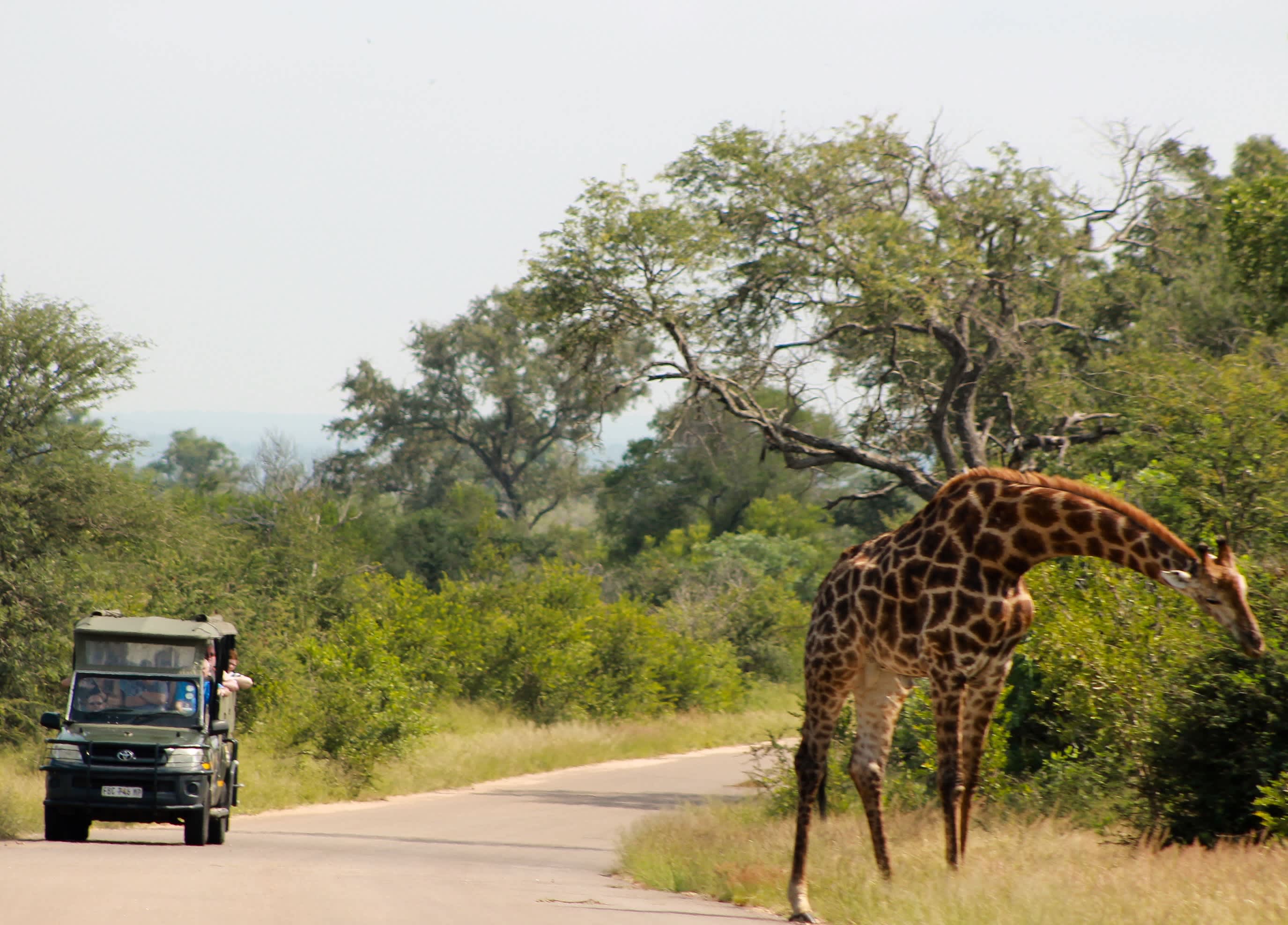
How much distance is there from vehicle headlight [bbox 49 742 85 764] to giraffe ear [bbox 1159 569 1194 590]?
11652 millimetres

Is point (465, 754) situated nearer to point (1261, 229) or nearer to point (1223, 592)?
point (1261, 229)

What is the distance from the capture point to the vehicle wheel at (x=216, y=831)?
680 inches

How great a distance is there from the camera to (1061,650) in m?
14.5

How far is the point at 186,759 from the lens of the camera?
16.7 meters

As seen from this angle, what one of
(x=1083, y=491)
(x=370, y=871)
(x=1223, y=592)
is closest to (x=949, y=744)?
(x=1083, y=491)

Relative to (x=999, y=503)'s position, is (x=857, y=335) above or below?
above

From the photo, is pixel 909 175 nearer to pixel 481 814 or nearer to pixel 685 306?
pixel 685 306

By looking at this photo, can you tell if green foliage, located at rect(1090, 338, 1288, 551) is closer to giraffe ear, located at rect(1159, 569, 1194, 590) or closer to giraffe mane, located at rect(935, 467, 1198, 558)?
giraffe mane, located at rect(935, 467, 1198, 558)

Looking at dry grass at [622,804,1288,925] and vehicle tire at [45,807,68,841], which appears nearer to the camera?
dry grass at [622,804,1288,925]

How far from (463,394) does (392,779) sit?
166 feet

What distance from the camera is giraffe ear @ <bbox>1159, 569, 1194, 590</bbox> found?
977cm

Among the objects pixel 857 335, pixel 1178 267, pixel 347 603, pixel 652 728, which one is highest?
pixel 1178 267

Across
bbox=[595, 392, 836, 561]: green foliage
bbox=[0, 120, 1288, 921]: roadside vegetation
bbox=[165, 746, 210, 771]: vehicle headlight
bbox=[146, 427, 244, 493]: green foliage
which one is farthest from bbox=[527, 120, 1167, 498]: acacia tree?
bbox=[146, 427, 244, 493]: green foliage

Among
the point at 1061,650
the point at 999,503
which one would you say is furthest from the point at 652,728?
the point at 999,503
